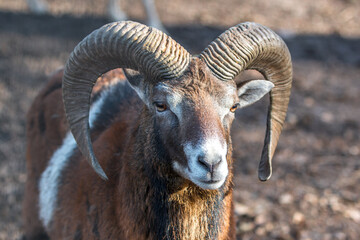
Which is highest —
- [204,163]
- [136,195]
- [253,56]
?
[253,56]

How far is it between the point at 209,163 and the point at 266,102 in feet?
19.8

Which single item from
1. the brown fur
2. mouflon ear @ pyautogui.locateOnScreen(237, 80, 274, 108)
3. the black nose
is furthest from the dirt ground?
the black nose

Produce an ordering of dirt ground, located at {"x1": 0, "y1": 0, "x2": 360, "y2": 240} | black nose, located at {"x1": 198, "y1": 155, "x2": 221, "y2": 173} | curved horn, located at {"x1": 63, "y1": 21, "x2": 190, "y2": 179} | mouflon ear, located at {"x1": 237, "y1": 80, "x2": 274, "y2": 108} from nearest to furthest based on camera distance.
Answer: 1. black nose, located at {"x1": 198, "y1": 155, "x2": 221, "y2": 173}
2. curved horn, located at {"x1": 63, "y1": 21, "x2": 190, "y2": 179}
3. mouflon ear, located at {"x1": 237, "y1": 80, "x2": 274, "y2": 108}
4. dirt ground, located at {"x1": 0, "y1": 0, "x2": 360, "y2": 240}

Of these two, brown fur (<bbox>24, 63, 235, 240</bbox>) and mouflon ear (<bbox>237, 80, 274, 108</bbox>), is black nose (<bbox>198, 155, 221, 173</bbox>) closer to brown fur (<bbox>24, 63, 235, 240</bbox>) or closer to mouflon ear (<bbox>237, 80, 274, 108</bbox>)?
brown fur (<bbox>24, 63, 235, 240</bbox>)

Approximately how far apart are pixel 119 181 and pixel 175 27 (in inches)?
333

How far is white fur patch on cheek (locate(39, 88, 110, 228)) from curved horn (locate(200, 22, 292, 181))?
1.52m

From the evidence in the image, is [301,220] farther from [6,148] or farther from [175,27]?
[175,27]

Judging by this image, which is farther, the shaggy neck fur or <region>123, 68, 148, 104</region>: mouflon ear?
<region>123, 68, 148, 104</region>: mouflon ear

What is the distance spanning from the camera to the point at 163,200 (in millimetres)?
3525

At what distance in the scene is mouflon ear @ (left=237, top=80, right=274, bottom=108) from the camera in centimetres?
384

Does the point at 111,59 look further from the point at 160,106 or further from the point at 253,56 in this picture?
the point at 253,56

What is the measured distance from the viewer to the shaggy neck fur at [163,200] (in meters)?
3.49

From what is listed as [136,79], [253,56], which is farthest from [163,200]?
[253,56]

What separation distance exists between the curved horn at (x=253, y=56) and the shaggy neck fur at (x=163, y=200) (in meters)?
0.69
